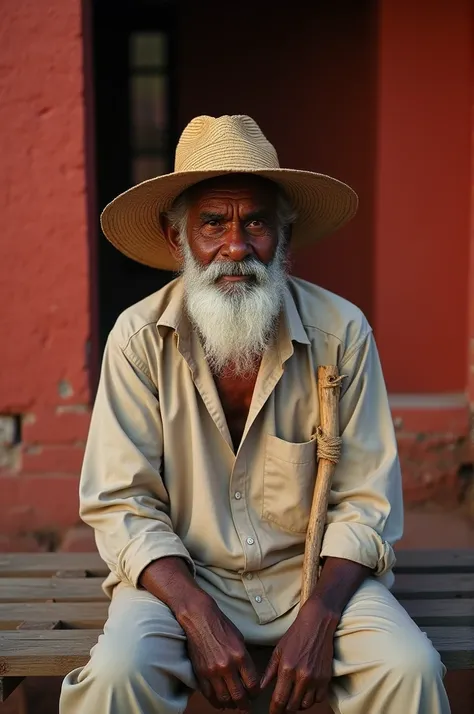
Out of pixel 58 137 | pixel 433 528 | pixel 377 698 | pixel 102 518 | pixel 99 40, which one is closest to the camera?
pixel 377 698

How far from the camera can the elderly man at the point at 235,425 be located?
7.80 feet

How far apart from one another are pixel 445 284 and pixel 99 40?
3.43 metres

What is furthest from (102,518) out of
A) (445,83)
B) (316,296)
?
(445,83)

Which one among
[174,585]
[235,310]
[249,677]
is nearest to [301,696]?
[249,677]

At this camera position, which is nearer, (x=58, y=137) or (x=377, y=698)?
(x=377, y=698)

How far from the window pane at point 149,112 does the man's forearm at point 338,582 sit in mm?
4622

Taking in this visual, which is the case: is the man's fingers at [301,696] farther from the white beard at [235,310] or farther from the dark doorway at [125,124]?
the dark doorway at [125,124]

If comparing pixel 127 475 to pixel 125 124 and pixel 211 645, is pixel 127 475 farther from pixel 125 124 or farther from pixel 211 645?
pixel 125 124

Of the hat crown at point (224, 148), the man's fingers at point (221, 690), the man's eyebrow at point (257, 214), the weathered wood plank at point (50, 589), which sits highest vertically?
the hat crown at point (224, 148)

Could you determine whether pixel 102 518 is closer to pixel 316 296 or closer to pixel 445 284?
pixel 316 296

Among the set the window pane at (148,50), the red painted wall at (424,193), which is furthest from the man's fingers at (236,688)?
the window pane at (148,50)

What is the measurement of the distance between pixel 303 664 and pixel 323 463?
1.92 feet

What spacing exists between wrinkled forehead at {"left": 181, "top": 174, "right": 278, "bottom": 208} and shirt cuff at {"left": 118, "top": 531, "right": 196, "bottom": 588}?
97 cm

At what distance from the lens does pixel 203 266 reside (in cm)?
255
